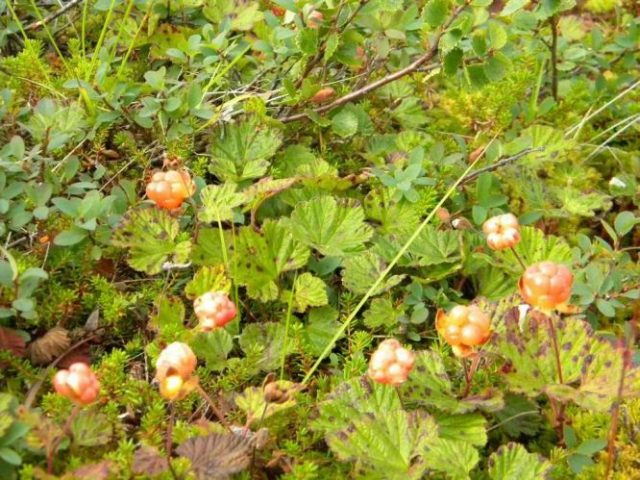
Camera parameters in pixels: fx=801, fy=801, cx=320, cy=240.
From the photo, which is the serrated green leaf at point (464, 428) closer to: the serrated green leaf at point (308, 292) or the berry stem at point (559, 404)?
the berry stem at point (559, 404)

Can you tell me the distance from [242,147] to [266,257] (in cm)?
36

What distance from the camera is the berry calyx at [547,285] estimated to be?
132cm

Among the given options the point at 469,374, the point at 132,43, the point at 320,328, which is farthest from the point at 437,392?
the point at 132,43

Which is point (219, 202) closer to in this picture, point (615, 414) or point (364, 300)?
point (364, 300)

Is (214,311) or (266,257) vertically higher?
(214,311)

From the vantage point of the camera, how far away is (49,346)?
1593 millimetres

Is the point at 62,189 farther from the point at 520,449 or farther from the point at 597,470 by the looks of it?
the point at 597,470

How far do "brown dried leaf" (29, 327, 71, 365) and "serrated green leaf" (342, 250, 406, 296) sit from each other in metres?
0.60

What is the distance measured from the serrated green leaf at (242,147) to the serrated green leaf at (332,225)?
20cm

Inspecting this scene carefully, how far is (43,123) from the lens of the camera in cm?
188

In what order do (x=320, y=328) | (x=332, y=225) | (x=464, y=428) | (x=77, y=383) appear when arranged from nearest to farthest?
(x=77, y=383) < (x=464, y=428) < (x=320, y=328) < (x=332, y=225)

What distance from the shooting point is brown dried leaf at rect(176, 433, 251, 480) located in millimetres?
1283

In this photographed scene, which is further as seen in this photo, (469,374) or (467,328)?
(469,374)

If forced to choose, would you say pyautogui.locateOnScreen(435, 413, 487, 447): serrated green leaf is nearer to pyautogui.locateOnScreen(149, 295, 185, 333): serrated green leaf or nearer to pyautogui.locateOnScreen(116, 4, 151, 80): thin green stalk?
pyautogui.locateOnScreen(149, 295, 185, 333): serrated green leaf
